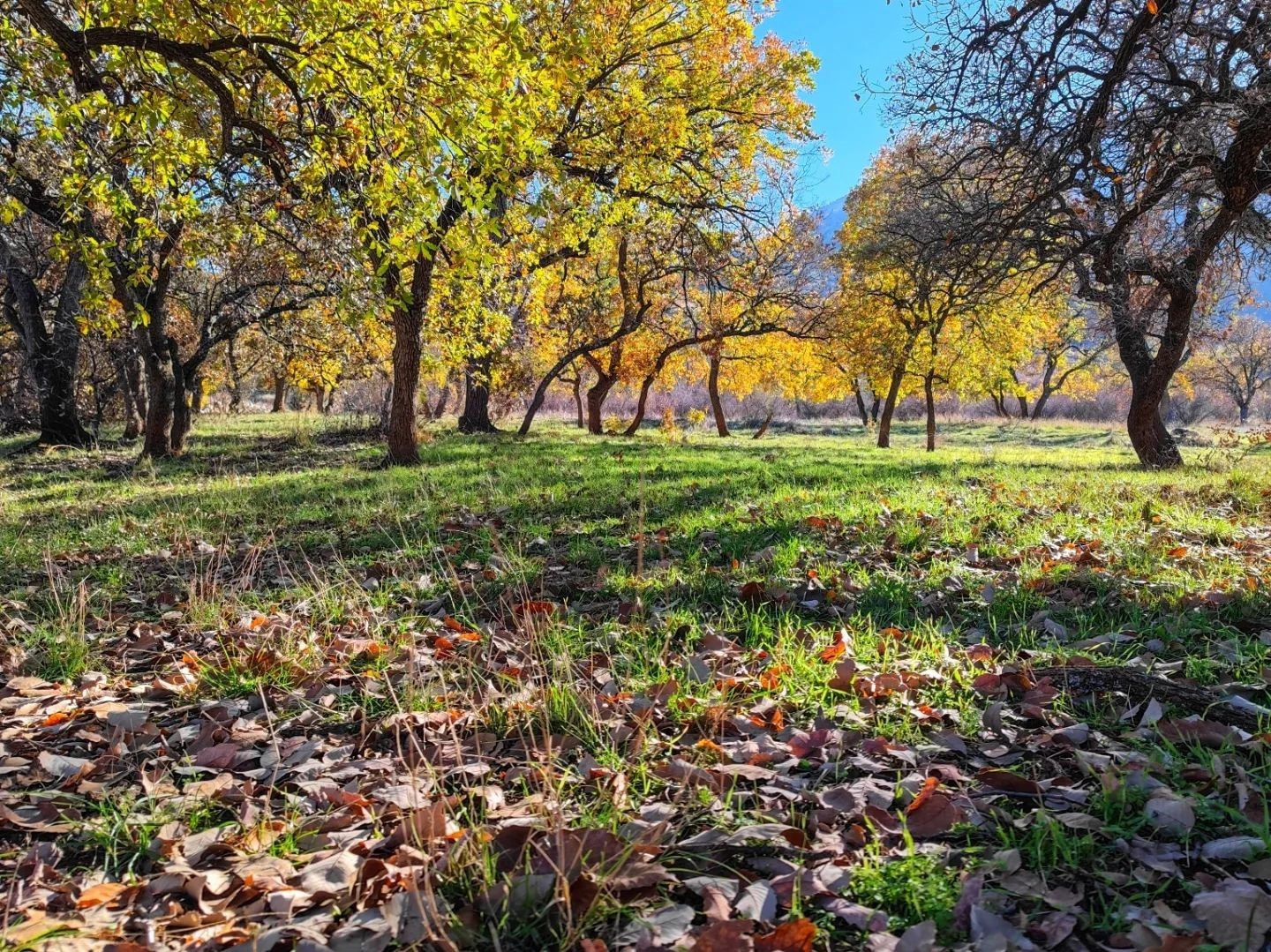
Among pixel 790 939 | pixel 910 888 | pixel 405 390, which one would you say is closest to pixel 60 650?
pixel 790 939

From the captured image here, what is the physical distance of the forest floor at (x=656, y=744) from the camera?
154 centimetres

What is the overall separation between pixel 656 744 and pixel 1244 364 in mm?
58327

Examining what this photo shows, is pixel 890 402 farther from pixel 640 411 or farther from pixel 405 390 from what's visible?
pixel 405 390

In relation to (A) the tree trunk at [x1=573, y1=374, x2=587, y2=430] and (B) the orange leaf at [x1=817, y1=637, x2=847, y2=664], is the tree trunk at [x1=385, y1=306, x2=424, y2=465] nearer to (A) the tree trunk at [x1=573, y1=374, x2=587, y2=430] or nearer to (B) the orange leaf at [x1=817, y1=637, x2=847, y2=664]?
(B) the orange leaf at [x1=817, y1=637, x2=847, y2=664]

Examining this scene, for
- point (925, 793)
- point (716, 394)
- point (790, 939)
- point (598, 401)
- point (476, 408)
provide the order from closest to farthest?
point (790, 939), point (925, 793), point (476, 408), point (598, 401), point (716, 394)

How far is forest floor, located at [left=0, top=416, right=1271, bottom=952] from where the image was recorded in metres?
1.54

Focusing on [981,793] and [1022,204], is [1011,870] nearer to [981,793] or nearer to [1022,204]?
[981,793]

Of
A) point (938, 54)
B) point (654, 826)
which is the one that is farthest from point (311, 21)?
point (654, 826)

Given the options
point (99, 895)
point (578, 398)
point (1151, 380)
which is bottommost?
point (99, 895)

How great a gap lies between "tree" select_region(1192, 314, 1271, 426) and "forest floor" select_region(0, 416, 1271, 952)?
5085 centimetres

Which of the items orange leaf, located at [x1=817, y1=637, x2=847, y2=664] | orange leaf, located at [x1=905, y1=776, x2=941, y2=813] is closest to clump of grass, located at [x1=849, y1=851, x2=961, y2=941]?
orange leaf, located at [x1=905, y1=776, x2=941, y2=813]

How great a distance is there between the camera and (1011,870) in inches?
64.3

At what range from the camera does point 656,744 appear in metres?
2.28

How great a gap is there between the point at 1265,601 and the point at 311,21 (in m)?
7.10
